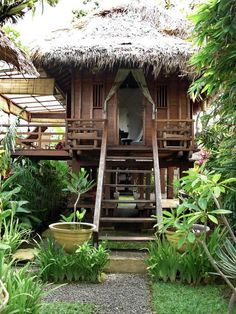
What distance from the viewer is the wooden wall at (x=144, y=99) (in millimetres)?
7797

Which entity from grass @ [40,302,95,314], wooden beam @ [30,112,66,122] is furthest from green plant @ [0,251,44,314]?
wooden beam @ [30,112,66,122]

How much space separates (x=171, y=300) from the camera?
11.8 ft

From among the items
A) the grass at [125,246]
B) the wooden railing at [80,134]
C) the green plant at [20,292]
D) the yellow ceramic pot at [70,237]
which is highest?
the wooden railing at [80,134]

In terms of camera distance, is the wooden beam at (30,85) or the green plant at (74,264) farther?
the wooden beam at (30,85)

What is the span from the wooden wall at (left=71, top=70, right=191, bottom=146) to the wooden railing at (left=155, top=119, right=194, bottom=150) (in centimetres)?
42

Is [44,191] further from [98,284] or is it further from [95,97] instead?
[98,284]

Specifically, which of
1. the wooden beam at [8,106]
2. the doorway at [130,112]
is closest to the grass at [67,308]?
the doorway at [130,112]

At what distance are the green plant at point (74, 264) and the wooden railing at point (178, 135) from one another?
10.8 ft

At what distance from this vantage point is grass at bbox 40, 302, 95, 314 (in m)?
3.23

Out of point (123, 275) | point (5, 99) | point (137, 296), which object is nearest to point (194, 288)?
point (137, 296)

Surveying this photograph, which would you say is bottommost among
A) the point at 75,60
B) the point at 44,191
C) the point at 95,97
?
the point at 44,191

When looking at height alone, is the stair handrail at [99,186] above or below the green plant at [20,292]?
above

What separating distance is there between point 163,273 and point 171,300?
0.55 metres

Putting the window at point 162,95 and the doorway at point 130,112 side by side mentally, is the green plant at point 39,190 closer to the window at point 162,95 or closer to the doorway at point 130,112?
the doorway at point 130,112
